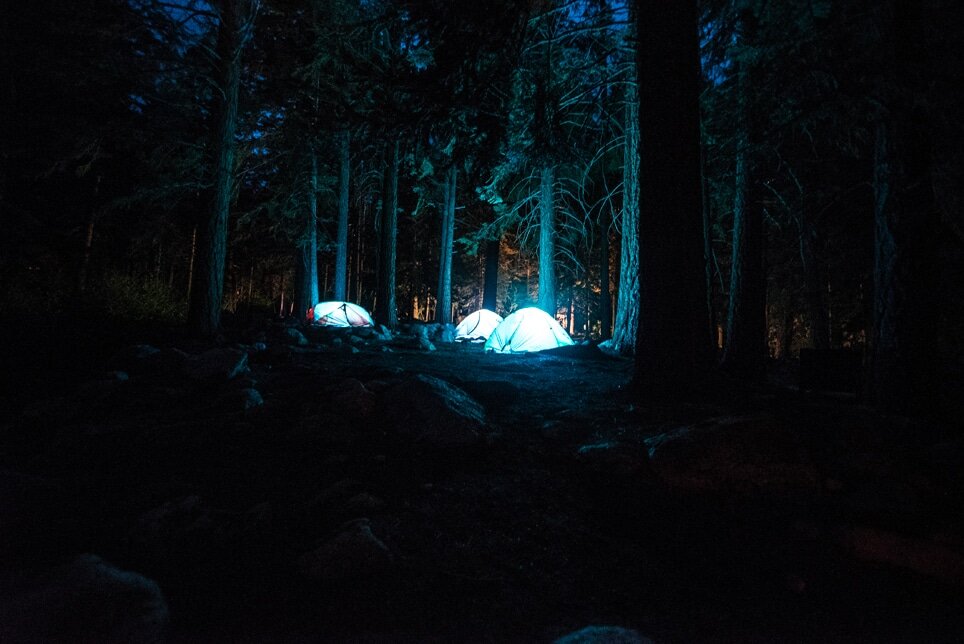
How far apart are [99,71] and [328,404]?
355 inches

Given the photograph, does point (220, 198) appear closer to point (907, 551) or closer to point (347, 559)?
point (347, 559)

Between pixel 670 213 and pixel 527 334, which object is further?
pixel 527 334

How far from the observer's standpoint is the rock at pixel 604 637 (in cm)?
175

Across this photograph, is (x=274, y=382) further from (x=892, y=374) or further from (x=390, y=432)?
(x=892, y=374)

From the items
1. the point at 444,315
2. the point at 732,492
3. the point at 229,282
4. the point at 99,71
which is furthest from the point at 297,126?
the point at 229,282

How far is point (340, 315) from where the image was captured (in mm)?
16031

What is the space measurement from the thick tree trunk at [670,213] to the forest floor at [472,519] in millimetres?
564

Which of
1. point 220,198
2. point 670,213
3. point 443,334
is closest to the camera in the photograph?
point 670,213

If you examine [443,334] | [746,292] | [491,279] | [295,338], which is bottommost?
[295,338]

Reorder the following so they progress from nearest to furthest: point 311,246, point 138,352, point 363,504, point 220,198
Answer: point 363,504
point 138,352
point 220,198
point 311,246

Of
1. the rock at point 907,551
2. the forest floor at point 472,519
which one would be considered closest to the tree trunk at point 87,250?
the forest floor at point 472,519

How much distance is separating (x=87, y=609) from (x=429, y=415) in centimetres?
236

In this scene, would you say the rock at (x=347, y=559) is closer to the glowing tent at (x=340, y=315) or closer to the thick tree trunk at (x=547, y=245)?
the thick tree trunk at (x=547, y=245)

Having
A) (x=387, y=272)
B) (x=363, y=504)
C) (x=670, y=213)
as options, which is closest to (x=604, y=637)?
(x=363, y=504)
